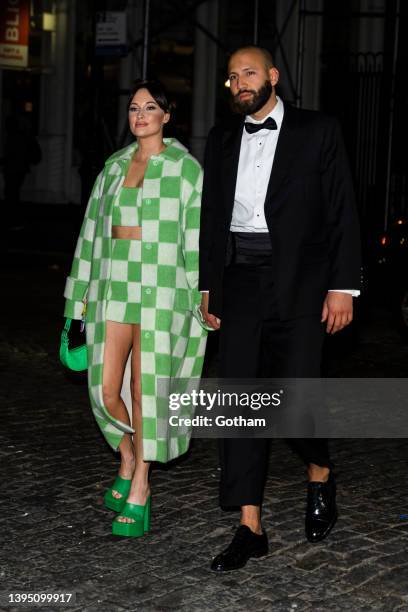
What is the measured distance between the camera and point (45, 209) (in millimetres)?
25203

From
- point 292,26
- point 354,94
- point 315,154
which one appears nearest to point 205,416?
point 315,154

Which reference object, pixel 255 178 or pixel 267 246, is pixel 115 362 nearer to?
pixel 267 246

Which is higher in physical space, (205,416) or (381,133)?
(381,133)

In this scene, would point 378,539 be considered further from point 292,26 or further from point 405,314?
point 292,26

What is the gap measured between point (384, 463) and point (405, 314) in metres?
4.79

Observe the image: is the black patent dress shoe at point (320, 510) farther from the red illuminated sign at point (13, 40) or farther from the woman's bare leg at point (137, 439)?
the red illuminated sign at point (13, 40)

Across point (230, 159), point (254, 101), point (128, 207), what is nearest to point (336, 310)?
point (230, 159)

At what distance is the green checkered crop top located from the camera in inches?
203

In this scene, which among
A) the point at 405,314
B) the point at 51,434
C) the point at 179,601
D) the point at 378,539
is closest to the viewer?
the point at 179,601

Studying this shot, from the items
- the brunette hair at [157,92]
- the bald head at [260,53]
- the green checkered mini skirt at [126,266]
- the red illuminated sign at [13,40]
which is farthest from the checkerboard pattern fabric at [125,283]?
the red illuminated sign at [13,40]

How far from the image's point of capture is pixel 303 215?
15.9ft

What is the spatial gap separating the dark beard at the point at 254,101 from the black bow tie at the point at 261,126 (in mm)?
73

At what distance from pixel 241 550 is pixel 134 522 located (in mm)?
580

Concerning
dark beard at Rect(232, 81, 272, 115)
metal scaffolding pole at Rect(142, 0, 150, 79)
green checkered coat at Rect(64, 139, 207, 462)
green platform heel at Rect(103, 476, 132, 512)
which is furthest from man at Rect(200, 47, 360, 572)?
metal scaffolding pole at Rect(142, 0, 150, 79)
